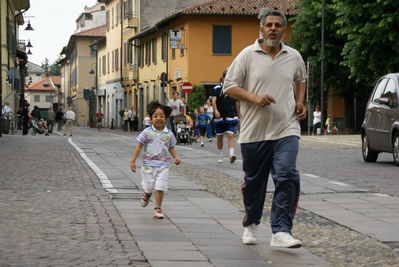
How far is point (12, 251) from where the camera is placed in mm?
6871

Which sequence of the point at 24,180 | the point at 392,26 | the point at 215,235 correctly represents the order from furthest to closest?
the point at 392,26
the point at 24,180
the point at 215,235

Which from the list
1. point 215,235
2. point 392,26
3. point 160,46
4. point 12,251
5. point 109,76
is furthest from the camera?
point 109,76

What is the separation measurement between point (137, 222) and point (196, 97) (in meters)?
41.2

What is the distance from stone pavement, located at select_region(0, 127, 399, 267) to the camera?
21.9ft

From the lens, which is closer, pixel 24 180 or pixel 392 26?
pixel 24 180

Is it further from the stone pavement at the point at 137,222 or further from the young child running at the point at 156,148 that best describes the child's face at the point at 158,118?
the stone pavement at the point at 137,222

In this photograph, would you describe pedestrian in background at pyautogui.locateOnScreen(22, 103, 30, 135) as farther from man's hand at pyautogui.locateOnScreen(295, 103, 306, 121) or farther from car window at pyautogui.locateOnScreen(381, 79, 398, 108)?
man's hand at pyautogui.locateOnScreen(295, 103, 306, 121)

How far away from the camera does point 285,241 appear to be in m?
7.09

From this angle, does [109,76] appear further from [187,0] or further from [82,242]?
[82,242]

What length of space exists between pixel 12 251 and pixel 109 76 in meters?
77.5

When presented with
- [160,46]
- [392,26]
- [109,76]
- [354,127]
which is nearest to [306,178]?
[392,26]

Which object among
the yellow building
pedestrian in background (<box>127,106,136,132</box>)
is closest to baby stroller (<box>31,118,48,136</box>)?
the yellow building

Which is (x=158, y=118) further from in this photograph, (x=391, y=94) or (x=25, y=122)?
(x=25, y=122)

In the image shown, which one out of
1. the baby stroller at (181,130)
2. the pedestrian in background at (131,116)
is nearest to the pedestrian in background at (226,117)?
the baby stroller at (181,130)
